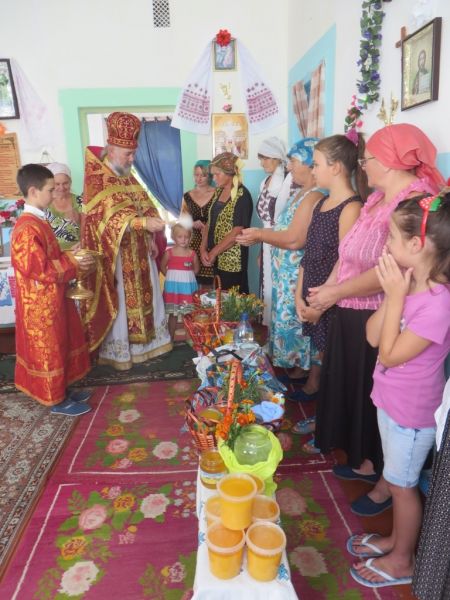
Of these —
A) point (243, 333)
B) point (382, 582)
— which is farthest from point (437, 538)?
point (243, 333)

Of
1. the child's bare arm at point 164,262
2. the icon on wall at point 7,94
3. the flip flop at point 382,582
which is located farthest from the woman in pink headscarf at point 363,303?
the icon on wall at point 7,94

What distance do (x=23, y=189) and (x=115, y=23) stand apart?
2855 millimetres

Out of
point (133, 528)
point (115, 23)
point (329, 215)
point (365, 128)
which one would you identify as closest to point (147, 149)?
point (115, 23)

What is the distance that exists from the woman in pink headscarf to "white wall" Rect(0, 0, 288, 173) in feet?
11.1

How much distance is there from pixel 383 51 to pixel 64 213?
8.77 feet

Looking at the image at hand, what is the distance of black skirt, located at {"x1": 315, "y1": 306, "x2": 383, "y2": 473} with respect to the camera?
195cm

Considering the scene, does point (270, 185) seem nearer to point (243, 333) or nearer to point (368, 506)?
point (243, 333)

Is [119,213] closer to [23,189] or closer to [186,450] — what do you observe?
[23,189]

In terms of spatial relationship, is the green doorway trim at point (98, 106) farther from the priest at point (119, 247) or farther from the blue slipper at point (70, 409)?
the blue slipper at point (70, 409)

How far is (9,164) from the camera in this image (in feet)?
15.1

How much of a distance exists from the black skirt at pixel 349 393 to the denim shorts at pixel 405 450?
41 cm

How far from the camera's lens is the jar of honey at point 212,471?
1452 mm

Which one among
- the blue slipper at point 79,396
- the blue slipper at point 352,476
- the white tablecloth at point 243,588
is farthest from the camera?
the blue slipper at point 79,396

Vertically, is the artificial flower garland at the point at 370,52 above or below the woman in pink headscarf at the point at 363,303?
above
